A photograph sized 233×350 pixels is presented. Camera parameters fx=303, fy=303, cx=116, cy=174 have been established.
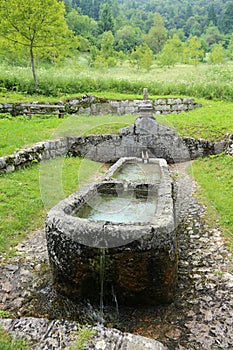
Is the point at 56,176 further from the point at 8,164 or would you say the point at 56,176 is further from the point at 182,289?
the point at 182,289

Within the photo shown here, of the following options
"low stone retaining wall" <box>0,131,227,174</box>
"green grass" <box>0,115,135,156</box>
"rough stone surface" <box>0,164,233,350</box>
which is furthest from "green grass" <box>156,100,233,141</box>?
→ "rough stone surface" <box>0,164,233,350</box>

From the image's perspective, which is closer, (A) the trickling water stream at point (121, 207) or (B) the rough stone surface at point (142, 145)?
(A) the trickling water stream at point (121, 207)

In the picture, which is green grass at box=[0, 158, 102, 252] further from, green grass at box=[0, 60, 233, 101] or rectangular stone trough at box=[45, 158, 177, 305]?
green grass at box=[0, 60, 233, 101]

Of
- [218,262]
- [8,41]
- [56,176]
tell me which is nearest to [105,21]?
[8,41]

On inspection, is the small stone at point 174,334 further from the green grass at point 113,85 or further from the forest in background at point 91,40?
the green grass at point 113,85

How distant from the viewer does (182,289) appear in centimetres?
391

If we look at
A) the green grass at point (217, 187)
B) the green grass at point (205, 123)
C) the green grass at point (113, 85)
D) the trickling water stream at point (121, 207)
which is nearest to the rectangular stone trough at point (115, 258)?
the trickling water stream at point (121, 207)

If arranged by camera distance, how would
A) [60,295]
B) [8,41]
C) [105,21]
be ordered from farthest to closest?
1. [105,21]
2. [8,41]
3. [60,295]

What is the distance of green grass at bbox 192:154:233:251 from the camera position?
18.4 ft

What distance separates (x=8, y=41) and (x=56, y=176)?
11.5 metres

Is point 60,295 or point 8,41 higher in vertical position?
point 8,41

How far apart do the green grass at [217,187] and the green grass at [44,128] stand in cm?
356

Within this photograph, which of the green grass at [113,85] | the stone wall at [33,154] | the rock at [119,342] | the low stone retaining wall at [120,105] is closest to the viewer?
the rock at [119,342]

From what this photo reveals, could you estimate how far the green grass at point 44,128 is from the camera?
893 centimetres
